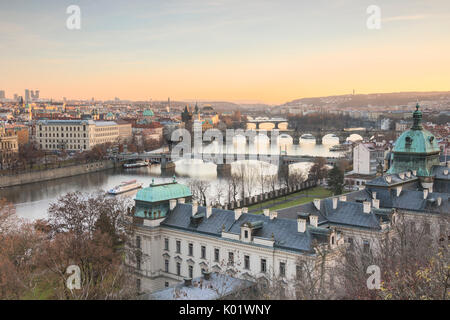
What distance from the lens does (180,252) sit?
21.9 m

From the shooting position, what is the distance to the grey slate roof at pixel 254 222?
18516 millimetres

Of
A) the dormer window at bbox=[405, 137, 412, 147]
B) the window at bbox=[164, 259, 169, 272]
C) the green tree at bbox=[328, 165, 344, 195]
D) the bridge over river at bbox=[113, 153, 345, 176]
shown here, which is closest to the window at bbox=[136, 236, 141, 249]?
the window at bbox=[164, 259, 169, 272]

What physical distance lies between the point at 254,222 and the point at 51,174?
141 feet

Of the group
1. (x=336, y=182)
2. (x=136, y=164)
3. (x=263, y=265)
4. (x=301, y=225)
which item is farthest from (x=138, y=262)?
(x=136, y=164)

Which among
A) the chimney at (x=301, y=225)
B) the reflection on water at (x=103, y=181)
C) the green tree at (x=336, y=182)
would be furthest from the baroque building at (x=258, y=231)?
the reflection on water at (x=103, y=181)

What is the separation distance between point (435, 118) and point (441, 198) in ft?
Answer: 366

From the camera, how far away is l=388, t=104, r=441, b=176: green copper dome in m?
30.5

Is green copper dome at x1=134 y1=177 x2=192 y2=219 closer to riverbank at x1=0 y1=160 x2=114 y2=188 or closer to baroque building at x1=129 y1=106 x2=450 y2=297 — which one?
baroque building at x1=129 y1=106 x2=450 y2=297

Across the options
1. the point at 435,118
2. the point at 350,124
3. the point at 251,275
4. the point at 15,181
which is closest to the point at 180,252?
the point at 251,275

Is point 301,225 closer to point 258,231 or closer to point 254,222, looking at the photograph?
point 258,231

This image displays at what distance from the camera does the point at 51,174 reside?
187ft

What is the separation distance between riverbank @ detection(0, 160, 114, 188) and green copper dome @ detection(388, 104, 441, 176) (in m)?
39.3

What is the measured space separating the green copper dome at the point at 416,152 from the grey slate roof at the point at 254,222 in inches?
574
